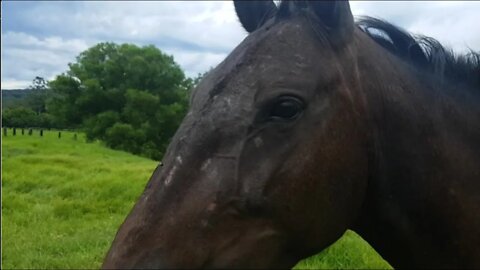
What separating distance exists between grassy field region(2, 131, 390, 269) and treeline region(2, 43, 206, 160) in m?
19.1

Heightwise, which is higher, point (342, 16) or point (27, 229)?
point (342, 16)

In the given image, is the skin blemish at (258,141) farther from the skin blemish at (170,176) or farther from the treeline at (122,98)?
the treeline at (122,98)

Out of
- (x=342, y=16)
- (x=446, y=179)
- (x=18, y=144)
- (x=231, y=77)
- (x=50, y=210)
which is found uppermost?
(x=342, y=16)

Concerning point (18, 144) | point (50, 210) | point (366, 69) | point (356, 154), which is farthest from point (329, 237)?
point (18, 144)

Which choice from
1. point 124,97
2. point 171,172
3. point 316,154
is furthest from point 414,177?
point 124,97

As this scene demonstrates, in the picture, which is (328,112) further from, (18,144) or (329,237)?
(18,144)

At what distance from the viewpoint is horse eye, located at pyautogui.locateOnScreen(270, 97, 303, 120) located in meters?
2.00

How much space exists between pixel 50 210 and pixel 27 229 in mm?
1667

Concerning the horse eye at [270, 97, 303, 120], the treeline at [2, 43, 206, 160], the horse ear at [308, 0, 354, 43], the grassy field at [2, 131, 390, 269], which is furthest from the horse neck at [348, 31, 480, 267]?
the treeline at [2, 43, 206, 160]

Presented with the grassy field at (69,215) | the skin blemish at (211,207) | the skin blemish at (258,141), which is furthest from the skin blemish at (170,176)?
the grassy field at (69,215)

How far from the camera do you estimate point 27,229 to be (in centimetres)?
1051

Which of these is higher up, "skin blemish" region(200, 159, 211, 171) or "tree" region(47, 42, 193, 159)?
"skin blemish" region(200, 159, 211, 171)

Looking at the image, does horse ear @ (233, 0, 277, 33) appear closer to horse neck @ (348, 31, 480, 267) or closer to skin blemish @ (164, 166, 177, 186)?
horse neck @ (348, 31, 480, 267)

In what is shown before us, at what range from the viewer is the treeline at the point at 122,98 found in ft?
131
